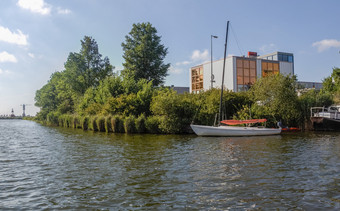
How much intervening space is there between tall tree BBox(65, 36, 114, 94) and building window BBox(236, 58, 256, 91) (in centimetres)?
2701

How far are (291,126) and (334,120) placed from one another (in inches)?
191

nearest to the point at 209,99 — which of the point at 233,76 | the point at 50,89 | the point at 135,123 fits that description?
the point at 135,123

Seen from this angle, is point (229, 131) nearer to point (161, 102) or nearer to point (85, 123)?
point (161, 102)

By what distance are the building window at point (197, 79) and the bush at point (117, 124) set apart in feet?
92.0

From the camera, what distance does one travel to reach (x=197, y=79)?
207 feet

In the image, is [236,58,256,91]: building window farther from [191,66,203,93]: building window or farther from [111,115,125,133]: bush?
[111,115,125,133]: bush

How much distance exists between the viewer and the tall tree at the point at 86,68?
6150 cm

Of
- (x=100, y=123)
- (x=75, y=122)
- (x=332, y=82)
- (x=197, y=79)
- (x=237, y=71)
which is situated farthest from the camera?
(x=197, y=79)

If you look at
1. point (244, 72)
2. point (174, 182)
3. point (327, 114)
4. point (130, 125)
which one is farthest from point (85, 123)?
point (174, 182)

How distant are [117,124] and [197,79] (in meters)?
30.2

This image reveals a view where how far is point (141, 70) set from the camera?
55719mm

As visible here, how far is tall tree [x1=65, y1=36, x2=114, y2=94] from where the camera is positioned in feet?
202

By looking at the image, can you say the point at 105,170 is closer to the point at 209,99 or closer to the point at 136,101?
the point at 209,99

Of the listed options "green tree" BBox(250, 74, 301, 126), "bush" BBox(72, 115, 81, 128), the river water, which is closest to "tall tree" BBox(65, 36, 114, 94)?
"bush" BBox(72, 115, 81, 128)
